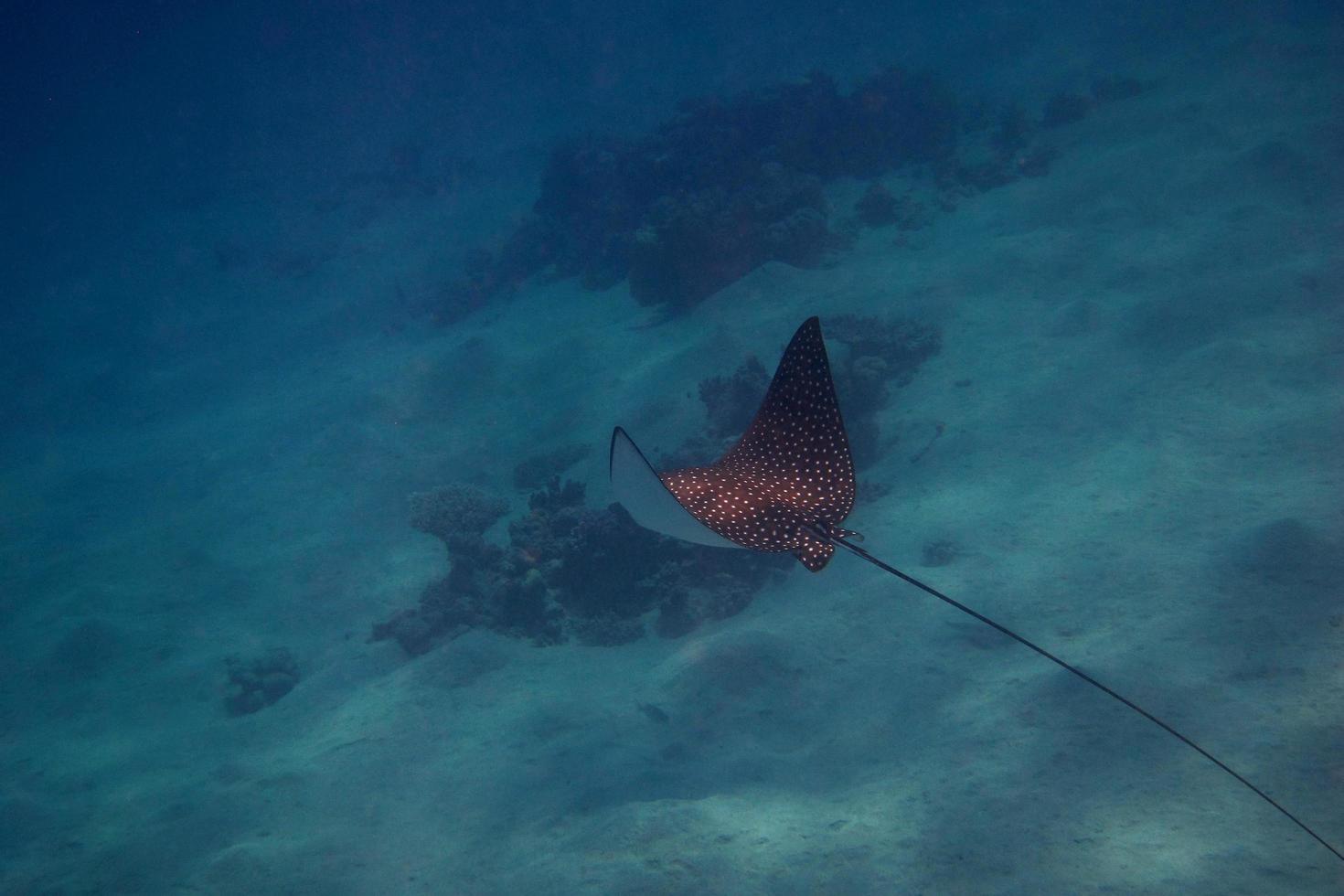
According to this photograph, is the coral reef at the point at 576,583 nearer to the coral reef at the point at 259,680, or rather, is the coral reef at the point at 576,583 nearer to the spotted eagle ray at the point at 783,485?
the coral reef at the point at 259,680

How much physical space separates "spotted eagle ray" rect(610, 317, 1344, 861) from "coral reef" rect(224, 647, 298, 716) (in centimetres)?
742

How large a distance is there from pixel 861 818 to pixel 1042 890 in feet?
3.70

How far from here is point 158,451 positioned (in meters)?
17.9

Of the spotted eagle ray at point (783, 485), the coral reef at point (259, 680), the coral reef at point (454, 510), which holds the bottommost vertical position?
the coral reef at point (259, 680)

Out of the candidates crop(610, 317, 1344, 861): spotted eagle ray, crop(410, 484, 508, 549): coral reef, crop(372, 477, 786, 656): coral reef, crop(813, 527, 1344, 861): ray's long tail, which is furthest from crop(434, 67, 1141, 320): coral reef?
crop(813, 527, 1344, 861): ray's long tail

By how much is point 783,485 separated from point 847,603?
235 cm

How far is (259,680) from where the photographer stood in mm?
9000

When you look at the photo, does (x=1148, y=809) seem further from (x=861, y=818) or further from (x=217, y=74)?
(x=217, y=74)

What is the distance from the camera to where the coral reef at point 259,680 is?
8812 millimetres

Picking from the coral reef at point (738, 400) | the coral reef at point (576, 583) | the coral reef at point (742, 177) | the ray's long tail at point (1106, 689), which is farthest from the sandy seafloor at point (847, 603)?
the coral reef at point (742, 177)

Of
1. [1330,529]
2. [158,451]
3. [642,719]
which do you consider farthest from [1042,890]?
[158,451]

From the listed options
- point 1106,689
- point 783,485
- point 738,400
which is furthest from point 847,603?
point 1106,689

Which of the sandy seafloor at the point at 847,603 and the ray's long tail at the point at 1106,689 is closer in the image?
the ray's long tail at the point at 1106,689

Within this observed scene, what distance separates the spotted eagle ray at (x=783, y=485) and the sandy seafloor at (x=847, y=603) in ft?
2.68
